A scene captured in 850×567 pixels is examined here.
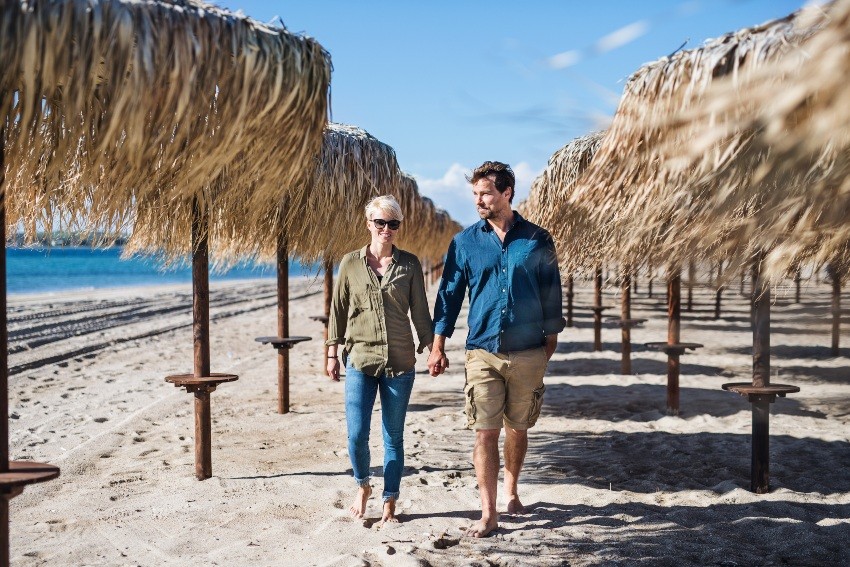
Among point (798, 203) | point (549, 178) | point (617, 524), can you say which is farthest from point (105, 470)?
point (549, 178)

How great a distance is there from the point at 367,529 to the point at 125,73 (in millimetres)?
2208

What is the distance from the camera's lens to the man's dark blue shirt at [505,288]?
3.16 meters

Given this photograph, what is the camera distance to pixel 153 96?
2.16 m

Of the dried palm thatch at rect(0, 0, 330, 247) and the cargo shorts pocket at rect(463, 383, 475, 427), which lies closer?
the dried palm thatch at rect(0, 0, 330, 247)

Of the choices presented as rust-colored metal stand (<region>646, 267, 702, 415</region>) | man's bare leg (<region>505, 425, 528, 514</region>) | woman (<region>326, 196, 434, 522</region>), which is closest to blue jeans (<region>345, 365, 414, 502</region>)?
woman (<region>326, 196, 434, 522</region>)

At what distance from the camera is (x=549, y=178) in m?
6.96

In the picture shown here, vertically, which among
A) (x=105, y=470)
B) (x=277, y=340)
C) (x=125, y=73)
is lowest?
(x=105, y=470)

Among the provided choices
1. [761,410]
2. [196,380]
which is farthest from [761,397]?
[196,380]

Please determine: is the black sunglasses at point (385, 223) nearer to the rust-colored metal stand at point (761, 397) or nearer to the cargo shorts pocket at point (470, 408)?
the cargo shorts pocket at point (470, 408)

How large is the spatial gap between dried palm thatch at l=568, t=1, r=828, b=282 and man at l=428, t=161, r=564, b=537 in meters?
0.39

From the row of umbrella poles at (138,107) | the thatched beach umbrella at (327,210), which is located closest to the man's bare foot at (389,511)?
the row of umbrella poles at (138,107)

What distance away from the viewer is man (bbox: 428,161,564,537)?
10.4ft

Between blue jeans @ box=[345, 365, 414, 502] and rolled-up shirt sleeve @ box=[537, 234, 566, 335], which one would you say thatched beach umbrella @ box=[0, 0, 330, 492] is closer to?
blue jeans @ box=[345, 365, 414, 502]

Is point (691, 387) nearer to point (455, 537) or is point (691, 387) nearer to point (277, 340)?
point (277, 340)
